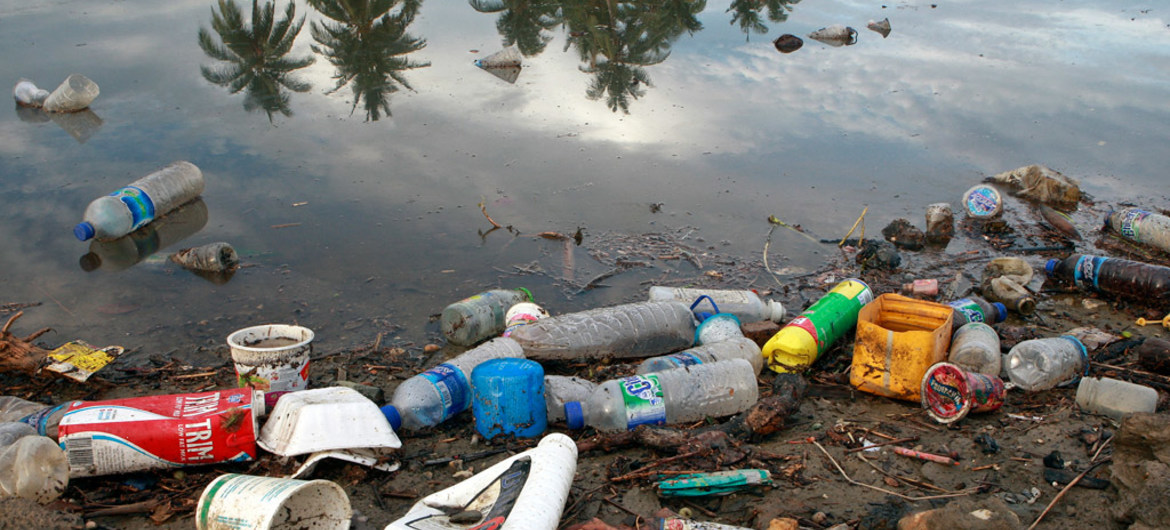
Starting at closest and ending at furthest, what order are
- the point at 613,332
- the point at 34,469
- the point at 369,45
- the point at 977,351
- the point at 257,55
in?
the point at 34,469, the point at 977,351, the point at 613,332, the point at 257,55, the point at 369,45

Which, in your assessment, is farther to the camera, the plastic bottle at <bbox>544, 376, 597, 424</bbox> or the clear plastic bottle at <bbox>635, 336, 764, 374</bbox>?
the clear plastic bottle at <bbox>635, 336, 764, 374</bbox>

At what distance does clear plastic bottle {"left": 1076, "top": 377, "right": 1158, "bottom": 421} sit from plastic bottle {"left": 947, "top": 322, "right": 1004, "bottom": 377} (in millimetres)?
375

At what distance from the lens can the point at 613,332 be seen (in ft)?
14.1

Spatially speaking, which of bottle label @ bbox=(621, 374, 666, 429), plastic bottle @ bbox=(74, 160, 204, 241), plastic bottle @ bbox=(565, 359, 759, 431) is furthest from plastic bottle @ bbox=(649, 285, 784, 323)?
plastic bottle @ bbox=(74, 160, 204, 241)

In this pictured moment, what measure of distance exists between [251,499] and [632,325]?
225 cm

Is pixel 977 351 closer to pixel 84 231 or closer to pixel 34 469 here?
pixel 34 469

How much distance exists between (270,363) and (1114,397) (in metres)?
3.75

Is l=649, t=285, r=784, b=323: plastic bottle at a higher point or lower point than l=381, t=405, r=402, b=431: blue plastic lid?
lower

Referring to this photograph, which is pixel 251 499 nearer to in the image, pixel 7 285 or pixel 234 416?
pixel 234 416

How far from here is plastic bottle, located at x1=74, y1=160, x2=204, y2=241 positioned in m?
5.20

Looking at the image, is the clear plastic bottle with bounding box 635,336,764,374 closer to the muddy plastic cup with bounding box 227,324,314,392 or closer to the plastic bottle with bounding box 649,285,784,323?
the plastic bottle with bounding box 649,285,784,323

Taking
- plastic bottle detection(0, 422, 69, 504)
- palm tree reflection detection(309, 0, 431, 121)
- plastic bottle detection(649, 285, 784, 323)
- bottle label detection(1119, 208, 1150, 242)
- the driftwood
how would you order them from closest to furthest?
plastic bottle detection(0, 422, 69, 504) → the driftwood → plastic bottle detection(649, 285, 784, 323) → bottle label detection(1119, 208, 1150, 242) → palm tree reflection detection(309, 0, 431, 121)

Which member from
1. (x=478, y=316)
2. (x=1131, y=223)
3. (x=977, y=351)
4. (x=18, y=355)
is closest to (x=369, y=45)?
(x=478, y=316)

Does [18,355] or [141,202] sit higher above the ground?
[141,202]
